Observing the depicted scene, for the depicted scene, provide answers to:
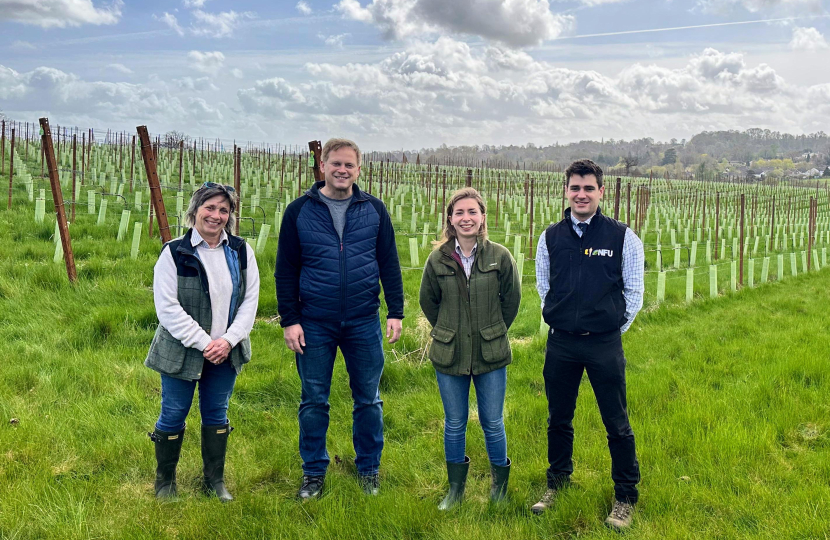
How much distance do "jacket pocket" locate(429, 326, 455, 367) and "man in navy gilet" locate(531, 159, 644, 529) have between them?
50 centimetres

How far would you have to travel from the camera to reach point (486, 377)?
2.88m

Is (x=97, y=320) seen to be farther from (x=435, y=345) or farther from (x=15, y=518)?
(x=435, y=345)

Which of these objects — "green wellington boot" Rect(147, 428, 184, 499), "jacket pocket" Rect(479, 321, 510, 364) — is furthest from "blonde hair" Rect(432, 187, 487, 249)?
"green wellington boot" Rect(147, 428, 184, 499)

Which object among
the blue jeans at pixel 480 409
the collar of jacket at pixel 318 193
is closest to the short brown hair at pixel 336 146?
the collar of jacket at pixel 318 193

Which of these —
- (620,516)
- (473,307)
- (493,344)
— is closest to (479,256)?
(473,307)

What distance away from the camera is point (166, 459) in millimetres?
2969

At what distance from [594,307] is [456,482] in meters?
1.15

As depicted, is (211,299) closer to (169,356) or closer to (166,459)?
(169,356)

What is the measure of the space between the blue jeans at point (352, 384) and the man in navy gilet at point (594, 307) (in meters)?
0.90

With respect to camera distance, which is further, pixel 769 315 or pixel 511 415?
pixel 769 315

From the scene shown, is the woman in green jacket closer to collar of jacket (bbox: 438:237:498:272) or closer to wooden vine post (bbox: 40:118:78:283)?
collar of jacket (bbox: 438:237:498:272)

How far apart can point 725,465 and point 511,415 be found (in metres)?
1.41

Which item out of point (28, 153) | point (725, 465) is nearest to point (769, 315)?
point (725, 465)

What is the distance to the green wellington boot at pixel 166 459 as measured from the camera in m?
2.94
